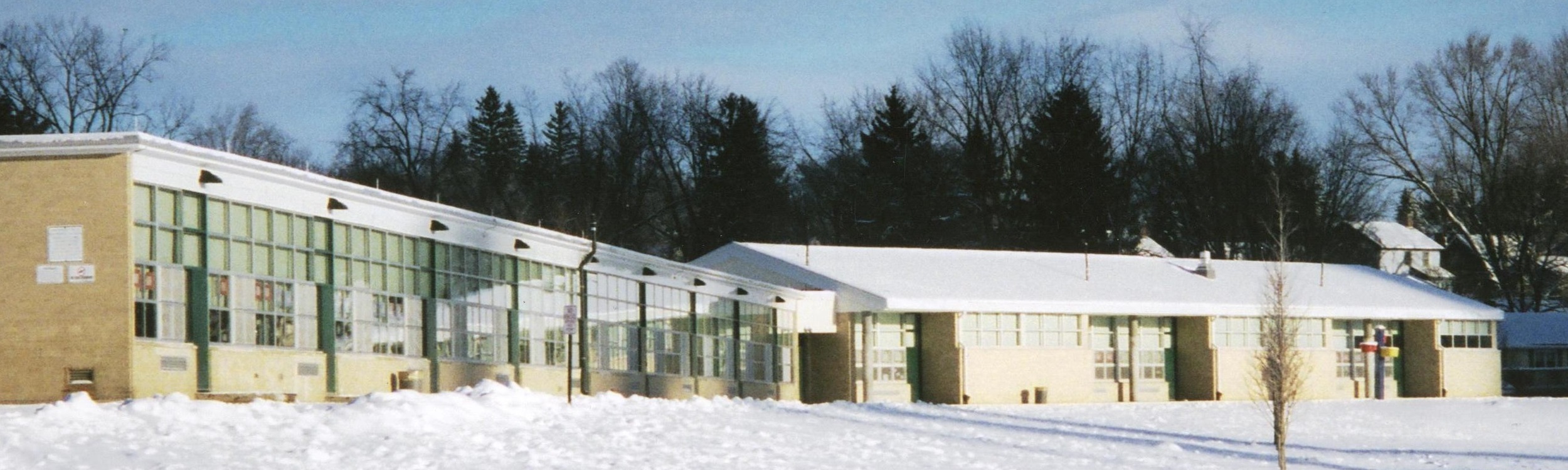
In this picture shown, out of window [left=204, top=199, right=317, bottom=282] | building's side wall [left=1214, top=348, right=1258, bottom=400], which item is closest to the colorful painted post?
building's side wall [left=1214, top=348, right=1258, bottom=400]

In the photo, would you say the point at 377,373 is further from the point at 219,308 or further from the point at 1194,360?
the point at 1194,360

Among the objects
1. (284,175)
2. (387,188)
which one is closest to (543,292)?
(284,175)

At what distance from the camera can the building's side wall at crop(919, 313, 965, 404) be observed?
1640 inches

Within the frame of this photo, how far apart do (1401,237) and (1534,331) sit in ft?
134

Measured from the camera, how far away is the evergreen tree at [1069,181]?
70.4 metres

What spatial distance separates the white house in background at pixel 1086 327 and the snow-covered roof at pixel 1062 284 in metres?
0.06

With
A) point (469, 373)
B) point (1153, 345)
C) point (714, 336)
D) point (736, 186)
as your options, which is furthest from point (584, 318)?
point (736, 186)

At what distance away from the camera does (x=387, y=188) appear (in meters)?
64.1

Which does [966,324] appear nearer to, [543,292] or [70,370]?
[543,292]

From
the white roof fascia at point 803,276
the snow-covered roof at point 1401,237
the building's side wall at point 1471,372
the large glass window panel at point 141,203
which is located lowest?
the building's side wall at point 1471,372

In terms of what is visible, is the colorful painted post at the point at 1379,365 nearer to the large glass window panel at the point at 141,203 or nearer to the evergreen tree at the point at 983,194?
the evergreen tree at the point at 983,194

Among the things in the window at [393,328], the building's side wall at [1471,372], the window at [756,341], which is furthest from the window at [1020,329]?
the window at [393,328]

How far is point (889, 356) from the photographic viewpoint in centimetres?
4206

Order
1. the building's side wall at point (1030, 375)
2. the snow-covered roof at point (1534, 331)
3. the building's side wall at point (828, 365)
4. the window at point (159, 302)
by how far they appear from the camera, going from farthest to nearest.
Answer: the snow-covered roof at point (1534, 331), the building's side wall at point (1030, 375), the building's side wall at point (828, 365), the window at point (159, 302)
